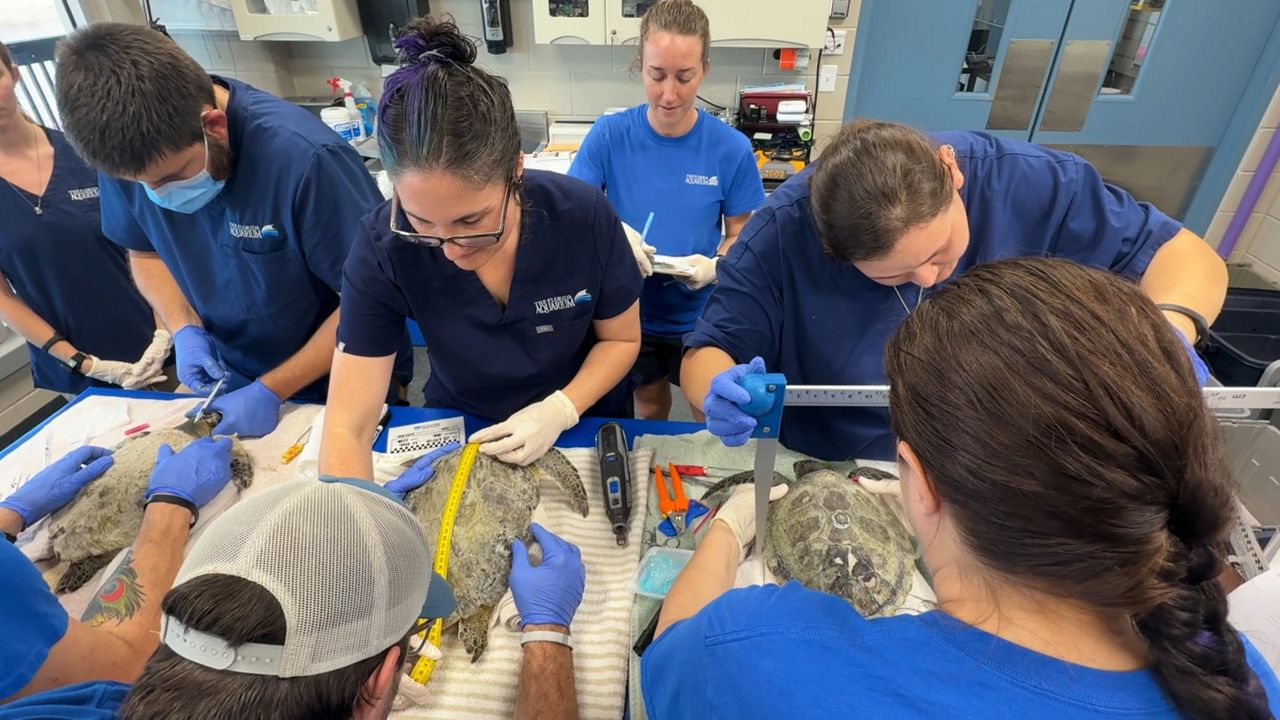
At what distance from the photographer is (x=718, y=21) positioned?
3.23 meters

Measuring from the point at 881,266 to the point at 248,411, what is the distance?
172 centimetres

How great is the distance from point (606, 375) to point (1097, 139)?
13.3ft

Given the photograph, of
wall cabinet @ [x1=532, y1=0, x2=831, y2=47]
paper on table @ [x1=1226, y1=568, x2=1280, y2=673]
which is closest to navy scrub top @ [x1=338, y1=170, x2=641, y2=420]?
paper on table @ [x1=1226, y1=568, x2=1280, y2=673]

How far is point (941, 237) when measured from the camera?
1242 millimetres

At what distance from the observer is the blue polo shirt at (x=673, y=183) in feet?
8.01

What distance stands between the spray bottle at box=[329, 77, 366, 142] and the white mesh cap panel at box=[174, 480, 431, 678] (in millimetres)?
3663

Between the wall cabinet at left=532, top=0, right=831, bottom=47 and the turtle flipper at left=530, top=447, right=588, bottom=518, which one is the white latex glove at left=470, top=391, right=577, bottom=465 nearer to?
the turtle flipper at left=530, top=447, right=588, bottom=518

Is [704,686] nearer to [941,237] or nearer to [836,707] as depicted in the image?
[836,707]

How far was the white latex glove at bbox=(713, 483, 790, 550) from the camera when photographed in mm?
1291

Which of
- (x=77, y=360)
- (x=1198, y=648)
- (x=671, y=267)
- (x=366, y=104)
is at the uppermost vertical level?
(x=1198, y=648)

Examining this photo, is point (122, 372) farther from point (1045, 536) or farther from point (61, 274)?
point (1045, 536)

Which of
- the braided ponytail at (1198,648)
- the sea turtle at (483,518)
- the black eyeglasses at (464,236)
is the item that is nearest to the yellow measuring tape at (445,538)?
the sea turtle at (483,518)

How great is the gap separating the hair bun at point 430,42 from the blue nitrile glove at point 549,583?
39.7 inches

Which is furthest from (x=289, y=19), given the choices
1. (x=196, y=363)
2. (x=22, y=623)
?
(x=22, y=623)
